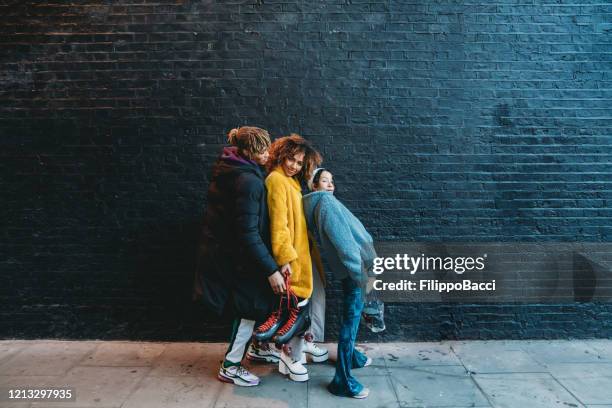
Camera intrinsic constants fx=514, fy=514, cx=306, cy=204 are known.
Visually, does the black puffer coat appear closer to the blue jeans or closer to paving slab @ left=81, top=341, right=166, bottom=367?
the blue jeans

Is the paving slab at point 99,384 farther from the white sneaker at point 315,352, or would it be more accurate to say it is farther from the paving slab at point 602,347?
the paving slab at point 602,347

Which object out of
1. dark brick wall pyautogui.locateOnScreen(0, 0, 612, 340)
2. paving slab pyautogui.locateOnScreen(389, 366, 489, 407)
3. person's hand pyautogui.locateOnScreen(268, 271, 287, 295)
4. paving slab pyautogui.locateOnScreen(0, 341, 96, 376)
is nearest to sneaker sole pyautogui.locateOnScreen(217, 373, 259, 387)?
person's hand pyautogui.locateOnScreen(268, 271, 287, 295)

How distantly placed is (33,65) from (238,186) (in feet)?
9.37

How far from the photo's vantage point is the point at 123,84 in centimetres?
520

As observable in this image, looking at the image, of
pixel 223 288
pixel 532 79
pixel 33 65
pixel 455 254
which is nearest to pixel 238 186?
pixel 223 288

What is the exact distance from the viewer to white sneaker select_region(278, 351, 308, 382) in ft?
14.2

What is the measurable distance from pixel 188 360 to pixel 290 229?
1.74 m

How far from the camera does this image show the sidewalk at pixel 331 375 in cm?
403

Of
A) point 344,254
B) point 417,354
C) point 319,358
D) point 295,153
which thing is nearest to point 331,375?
point 319,358

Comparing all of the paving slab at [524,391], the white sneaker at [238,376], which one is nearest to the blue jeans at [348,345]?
the white sneaker at [238,376]

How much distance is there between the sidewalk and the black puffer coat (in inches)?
28.0

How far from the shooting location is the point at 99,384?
4.32 meters

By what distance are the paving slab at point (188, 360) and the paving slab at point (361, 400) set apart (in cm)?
99

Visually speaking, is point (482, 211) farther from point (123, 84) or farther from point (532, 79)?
point (123, 84)
